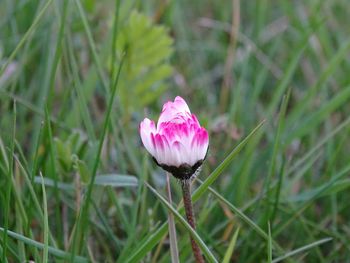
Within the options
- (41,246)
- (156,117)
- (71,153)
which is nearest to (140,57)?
(156,117)

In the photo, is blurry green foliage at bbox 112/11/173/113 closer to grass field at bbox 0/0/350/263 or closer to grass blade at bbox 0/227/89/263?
grass field at bbox 0/0/350/263

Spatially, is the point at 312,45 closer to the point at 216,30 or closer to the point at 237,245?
the point at 216,30

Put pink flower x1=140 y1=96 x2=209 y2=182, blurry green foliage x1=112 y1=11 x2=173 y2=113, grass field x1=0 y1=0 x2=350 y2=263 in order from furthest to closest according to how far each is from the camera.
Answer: blurry green foliage x1=112 y1=11 x2=173 y2=113, grass field x1=0 y1=0 x2=350 y2=263, pink flower x1=140 y1=96 x2=209 y2=182

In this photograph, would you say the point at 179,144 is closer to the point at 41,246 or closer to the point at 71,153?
the point at 41,246

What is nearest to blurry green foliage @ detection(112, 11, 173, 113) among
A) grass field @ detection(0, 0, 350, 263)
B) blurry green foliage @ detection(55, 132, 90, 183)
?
grass field @ detection(0, 0, 350, 263)

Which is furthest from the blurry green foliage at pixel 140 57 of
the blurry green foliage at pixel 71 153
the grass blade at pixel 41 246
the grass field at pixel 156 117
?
the grass blade at pixel 41 246

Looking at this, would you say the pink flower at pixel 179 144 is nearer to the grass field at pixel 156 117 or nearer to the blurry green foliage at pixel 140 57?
Answer: the grass field at pixel 156 117

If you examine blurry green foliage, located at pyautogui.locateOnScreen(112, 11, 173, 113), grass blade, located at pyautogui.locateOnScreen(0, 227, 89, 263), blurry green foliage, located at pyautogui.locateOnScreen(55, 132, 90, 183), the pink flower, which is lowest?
grass blade, located at pyautogui.locateOnScreen(0, 227, 89, 263)
